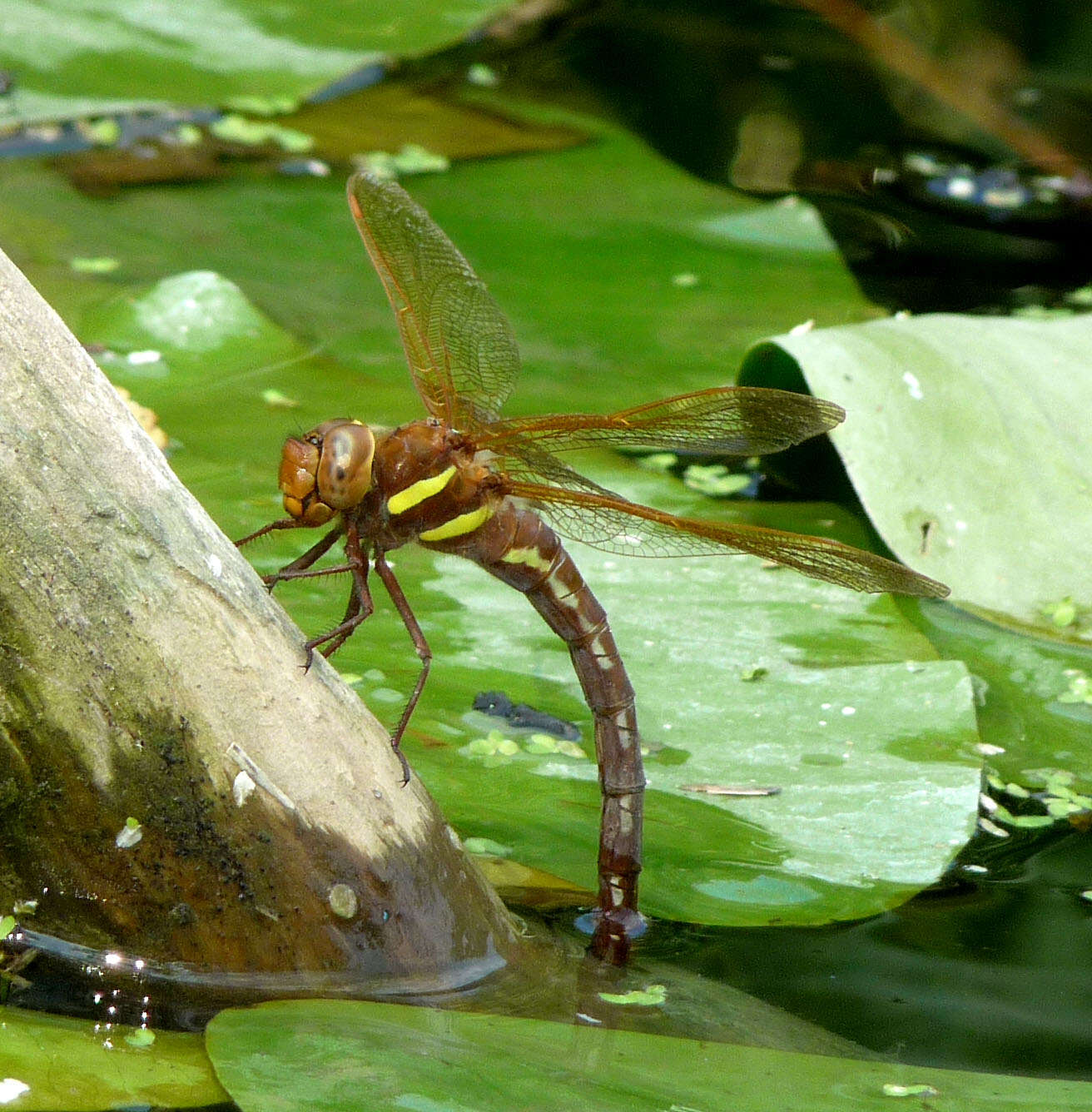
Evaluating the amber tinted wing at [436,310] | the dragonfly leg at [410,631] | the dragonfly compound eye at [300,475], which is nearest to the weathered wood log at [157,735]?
the dragonfly leg at [410,631]

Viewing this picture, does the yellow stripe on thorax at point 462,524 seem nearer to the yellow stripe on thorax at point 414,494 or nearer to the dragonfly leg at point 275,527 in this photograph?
the yellow stripe on thorax at point 414,494

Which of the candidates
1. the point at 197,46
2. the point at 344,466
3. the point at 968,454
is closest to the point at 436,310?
the point at 344,466

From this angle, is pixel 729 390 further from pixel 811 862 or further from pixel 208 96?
pixel 208 96

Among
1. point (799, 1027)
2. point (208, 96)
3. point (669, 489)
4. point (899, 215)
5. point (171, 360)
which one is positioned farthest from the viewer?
point (899, 215)

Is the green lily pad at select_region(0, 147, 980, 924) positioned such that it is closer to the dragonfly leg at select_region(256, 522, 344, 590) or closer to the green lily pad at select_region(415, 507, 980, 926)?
the green lily pad at select_region(415, 507, 980, 926)

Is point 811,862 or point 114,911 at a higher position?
point 114,911

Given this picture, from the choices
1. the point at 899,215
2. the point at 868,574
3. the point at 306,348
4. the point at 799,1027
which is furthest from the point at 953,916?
the point at 899,215

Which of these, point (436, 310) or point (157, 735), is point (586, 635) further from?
point (157, 735)
